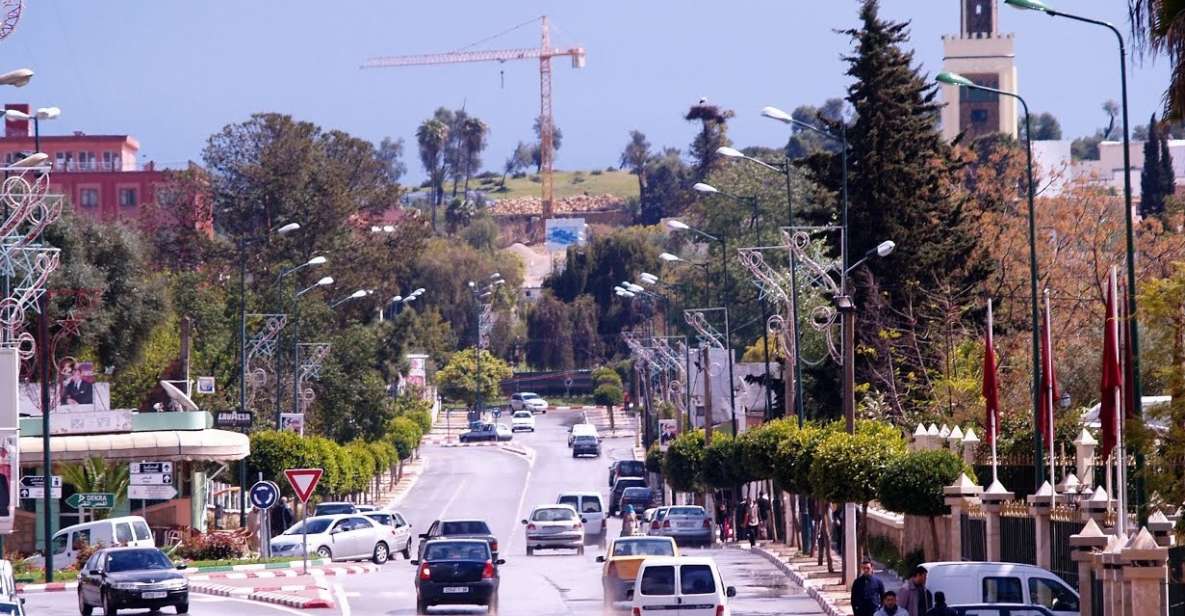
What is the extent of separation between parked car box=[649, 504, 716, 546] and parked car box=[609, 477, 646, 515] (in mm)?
23995

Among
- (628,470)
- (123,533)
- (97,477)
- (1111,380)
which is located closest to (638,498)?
(628,470)

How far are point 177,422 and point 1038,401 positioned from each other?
34.0 metres

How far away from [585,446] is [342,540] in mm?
61882

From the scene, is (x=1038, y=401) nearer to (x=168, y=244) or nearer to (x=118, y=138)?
(x=168, y=244)

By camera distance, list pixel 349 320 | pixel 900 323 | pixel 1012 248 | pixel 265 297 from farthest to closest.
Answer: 1. pixel 349 320
2. pixel 265 297
3. pixel 1012 248
4. pixel 900 323

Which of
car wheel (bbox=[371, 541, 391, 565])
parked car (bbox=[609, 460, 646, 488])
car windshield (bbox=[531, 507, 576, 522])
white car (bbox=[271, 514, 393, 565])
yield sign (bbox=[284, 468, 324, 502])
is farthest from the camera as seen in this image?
parked car (bbox=[609, 460, 646, 488])

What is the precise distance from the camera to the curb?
109 ft

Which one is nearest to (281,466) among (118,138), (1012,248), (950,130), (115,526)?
(115,526)

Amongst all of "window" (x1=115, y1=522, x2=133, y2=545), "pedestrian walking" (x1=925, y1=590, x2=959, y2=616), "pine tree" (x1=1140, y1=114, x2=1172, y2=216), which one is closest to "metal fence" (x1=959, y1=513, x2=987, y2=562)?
"pedestrian walking" (x1=925, y1=590, x2=959, y2=616)

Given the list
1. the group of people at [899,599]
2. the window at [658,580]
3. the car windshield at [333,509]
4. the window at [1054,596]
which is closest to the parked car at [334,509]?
the car windshield at [333,509]

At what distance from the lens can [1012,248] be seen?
6378 cm

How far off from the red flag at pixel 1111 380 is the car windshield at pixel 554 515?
3224 cm

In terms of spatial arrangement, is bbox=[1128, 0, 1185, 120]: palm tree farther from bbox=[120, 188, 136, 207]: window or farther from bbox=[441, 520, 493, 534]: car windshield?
bbox=[120, 188, 136, 207]: window

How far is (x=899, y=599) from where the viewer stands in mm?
25562
